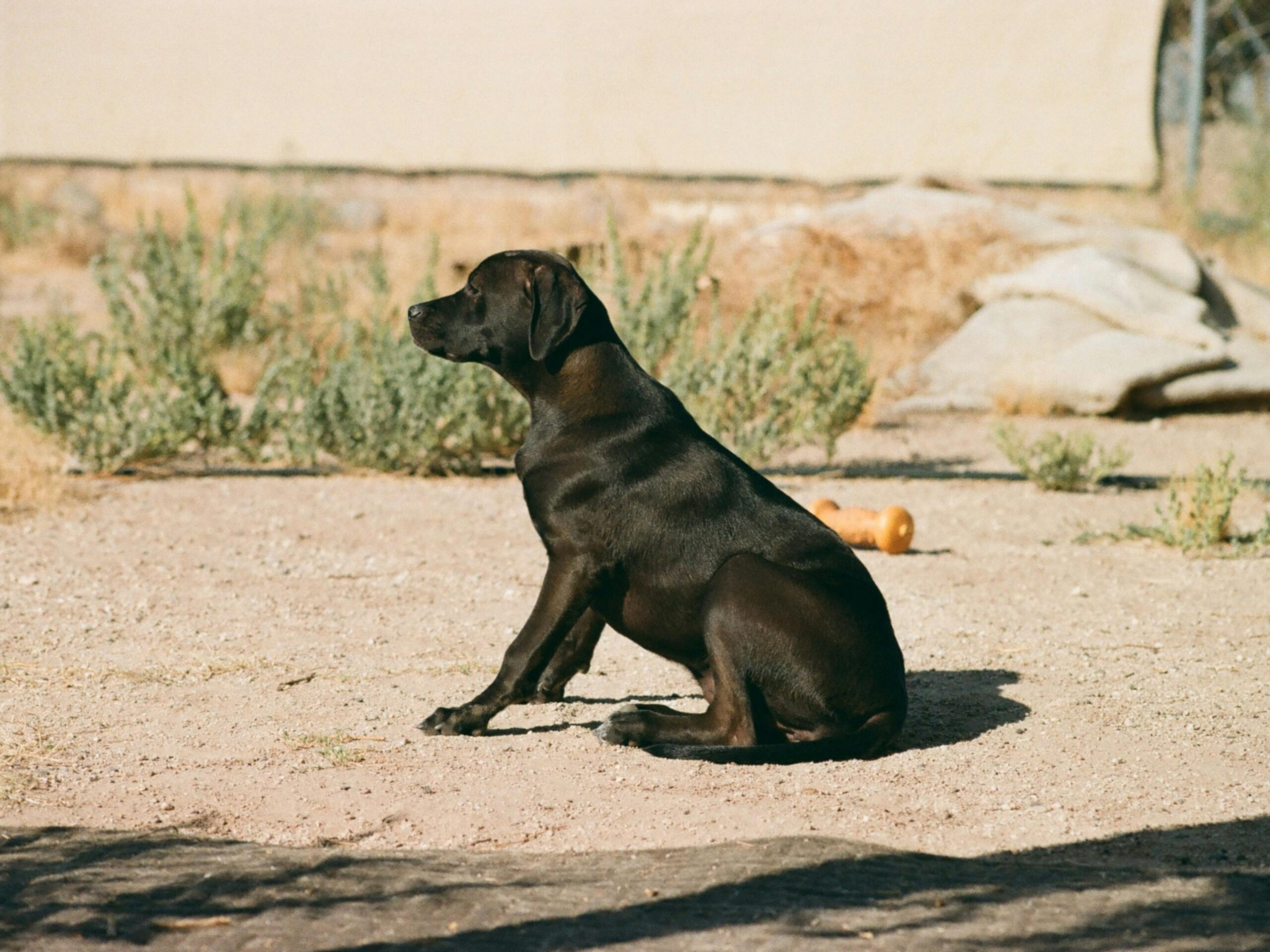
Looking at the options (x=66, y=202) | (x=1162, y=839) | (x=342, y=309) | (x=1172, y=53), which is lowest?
(x=1162, y=839)

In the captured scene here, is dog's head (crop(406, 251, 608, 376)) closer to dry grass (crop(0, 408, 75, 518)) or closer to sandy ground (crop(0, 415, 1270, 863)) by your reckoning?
sandy ground (crop(0, 415, 1270, 863))

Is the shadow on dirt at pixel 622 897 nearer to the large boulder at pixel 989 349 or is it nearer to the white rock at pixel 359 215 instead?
the large boulder at pixel 989 349

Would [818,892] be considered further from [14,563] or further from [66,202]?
[66,202]

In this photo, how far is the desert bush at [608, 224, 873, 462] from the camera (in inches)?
399

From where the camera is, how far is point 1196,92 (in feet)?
61.2

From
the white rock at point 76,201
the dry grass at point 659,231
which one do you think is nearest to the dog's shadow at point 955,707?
the dry grass at point 659,231

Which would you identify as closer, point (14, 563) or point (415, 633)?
point (415, 633)

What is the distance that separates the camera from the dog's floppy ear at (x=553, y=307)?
5234mm

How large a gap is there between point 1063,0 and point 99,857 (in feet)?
57.2

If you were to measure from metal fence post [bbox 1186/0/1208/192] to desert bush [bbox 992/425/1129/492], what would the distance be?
399 inches

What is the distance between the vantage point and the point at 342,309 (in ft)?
40.5

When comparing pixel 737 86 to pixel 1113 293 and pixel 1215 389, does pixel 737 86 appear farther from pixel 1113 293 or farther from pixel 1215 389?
pixel 1215 389

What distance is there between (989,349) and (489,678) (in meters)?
8.07

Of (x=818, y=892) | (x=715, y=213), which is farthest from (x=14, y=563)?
(x=715, y=213)
